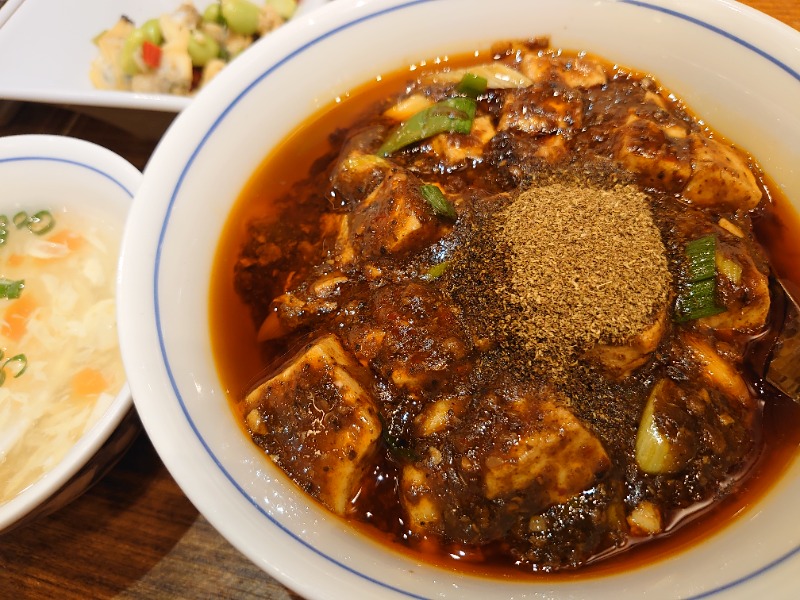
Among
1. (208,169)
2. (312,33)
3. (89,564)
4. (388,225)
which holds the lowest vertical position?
(89,564)

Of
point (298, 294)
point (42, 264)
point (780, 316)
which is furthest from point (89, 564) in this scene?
point (780, 316)

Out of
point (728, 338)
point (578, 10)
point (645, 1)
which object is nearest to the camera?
point (728, 338)

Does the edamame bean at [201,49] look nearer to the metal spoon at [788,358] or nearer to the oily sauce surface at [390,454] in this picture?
the oily sauce surface at [390,454]

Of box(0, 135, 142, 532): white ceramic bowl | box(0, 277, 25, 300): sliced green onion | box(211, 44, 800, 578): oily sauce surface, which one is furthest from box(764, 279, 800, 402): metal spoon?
box(0, 277, 25, 300): sliced green onion

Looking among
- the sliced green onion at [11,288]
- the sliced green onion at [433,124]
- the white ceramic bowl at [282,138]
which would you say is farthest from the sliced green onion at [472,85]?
the sliced green onion at [11,288]

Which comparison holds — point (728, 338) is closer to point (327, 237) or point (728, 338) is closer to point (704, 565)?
point (704, 565)

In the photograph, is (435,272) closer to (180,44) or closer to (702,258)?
(702,258)
